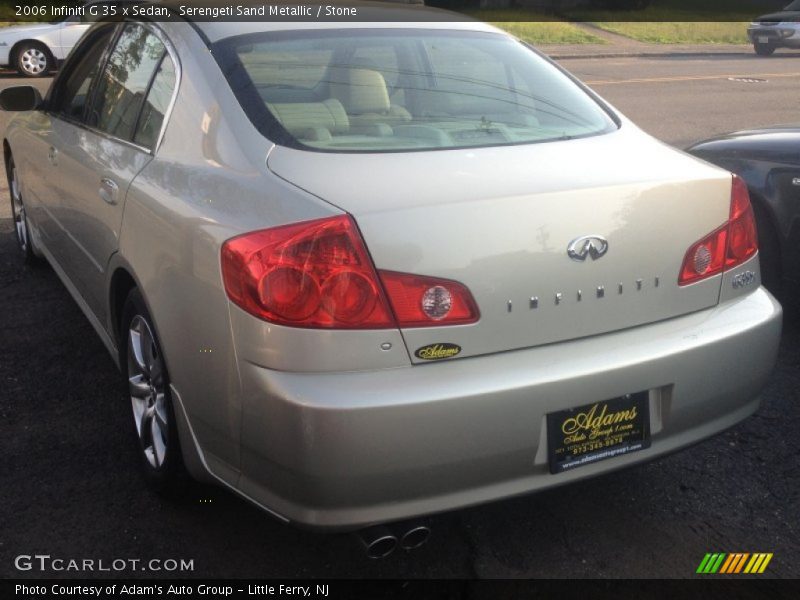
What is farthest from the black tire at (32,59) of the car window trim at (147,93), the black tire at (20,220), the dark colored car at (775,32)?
the dark colored car at (775,32)

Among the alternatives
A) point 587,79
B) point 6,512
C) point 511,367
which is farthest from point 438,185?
point 587,79

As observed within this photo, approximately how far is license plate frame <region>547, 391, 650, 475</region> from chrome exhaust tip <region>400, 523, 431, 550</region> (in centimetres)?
38

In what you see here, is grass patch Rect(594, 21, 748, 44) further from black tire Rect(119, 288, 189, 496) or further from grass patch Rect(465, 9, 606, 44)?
black tire Rect(119, 288, 189, 496)

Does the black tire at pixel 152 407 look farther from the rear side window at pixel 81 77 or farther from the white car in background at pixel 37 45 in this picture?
the white car in background at pixel 37 45

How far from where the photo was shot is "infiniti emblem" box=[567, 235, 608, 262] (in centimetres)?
261

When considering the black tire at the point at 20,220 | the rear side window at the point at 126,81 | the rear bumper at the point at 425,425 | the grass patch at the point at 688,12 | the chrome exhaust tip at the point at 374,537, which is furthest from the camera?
the grass patch at the point at 688,12

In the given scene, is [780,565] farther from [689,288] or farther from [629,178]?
[629,178]

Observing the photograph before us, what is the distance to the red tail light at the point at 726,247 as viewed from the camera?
2861 mm

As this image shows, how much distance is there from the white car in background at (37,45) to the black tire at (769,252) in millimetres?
13186

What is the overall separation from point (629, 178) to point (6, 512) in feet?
7.56

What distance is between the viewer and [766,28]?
23.0 m

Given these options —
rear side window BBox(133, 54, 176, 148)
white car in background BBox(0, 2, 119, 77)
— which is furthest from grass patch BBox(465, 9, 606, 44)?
rear side window BBox(133, 54, 176, 148)

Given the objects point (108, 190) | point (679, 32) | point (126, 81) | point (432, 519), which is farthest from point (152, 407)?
point (679, 32)

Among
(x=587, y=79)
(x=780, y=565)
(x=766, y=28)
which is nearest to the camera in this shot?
(x=780, y=565)
